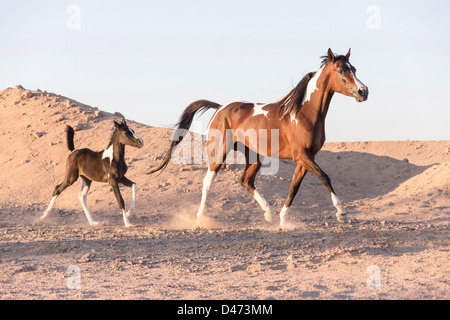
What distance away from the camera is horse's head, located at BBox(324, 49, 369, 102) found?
8.84m

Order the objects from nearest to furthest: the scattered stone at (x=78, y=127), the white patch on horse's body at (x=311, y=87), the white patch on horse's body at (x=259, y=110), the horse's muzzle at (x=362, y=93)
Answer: the horse's muzzle at (x=362, y=93), the white patch on horse's body at (x=311, y=87), the white patch on horse's body at (x=259, y=110), the scattered stone at (x=78, y=127)

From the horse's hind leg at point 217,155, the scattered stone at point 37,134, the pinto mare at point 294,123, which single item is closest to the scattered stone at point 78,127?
the scattered stone at point 37,134

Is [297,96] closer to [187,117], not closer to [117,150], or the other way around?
[187,117]

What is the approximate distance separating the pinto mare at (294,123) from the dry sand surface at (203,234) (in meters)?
1.03

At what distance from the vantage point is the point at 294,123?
30.9ft

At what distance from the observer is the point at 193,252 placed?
315 inches

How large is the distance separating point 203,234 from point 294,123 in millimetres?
2369

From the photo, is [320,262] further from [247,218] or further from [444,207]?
[444,207]

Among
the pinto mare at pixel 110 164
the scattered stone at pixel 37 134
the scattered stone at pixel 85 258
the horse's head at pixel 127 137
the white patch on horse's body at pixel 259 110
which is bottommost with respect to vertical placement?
the scattered stone at pixel 85 258

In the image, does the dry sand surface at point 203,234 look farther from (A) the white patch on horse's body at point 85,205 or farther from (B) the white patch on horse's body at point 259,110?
(B) the white patch on horse's body at point 259,110

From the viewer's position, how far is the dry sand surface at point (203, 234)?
6.13 m

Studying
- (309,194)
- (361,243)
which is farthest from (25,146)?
(361,243)

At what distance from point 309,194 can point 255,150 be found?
525 cm

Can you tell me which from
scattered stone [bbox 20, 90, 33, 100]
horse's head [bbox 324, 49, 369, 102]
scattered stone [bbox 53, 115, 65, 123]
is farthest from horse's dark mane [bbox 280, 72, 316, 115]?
scattered stone [bbox 20, 90, 33, 100]
